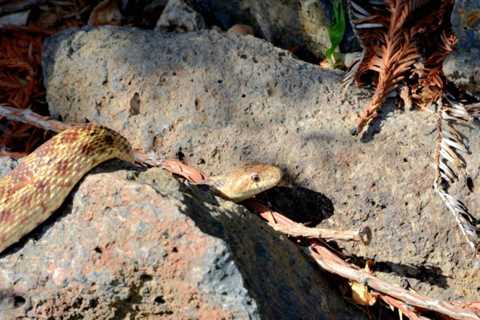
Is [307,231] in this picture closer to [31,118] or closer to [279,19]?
[31,118]

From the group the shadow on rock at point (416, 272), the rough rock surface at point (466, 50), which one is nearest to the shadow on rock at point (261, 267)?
the shadow on rock at point (416, 272)

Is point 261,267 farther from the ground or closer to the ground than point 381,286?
farther from the ground

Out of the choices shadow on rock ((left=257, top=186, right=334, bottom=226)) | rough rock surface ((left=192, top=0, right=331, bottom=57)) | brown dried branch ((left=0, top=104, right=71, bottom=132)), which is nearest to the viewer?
shadow on rock ((left=257, top=186, right=334, bottom=226))

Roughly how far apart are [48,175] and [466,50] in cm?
244

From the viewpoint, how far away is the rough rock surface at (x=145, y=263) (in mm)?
2629

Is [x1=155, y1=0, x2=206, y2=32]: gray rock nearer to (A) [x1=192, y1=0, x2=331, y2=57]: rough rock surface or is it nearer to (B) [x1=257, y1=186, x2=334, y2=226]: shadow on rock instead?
(A) [x1=192, y1=0, x2=331, y2=57]: rough rock surface

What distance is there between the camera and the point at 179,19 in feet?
14.6

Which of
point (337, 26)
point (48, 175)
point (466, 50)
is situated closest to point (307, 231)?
point (48, 175)

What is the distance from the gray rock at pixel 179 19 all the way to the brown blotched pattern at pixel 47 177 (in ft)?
4.75

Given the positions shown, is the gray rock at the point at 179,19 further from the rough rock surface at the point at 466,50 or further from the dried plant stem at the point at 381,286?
the dried plant stem at the point at 381,286

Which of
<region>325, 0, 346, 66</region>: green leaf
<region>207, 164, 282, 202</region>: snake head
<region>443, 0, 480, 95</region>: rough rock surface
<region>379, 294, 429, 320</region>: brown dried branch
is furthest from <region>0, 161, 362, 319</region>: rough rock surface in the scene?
<region>325, 0, 346, 66</region>: green leaf

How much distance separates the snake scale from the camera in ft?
9.57

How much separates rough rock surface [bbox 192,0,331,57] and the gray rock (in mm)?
256

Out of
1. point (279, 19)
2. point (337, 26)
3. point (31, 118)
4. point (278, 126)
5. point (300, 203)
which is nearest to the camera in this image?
point (300, 203)
